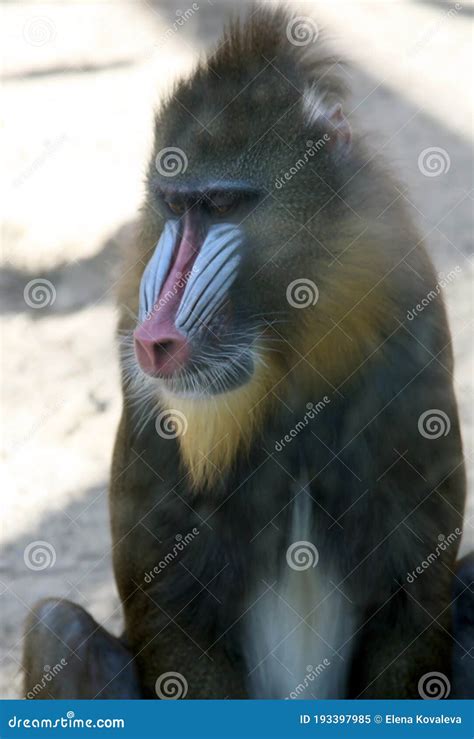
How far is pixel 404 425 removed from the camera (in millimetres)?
2996

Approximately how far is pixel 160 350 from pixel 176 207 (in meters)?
0.39

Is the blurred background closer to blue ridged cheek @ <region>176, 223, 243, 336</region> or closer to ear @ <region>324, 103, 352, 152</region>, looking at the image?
ear @ <region>324, 103, 352, 152</region>

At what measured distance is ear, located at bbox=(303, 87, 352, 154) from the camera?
2.86 meters

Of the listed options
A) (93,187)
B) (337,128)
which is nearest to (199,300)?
(337,128)

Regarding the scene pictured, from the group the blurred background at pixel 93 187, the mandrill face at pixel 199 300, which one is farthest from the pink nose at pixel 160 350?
the blurred background at pixel 93 187

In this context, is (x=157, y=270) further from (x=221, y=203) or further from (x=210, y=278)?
(x=221, y=203)

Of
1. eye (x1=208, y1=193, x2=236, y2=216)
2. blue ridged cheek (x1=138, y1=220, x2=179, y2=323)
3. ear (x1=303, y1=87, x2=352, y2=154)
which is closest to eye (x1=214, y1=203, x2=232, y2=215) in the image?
eye (x1=208, y1=193, x2=236, y2=216)

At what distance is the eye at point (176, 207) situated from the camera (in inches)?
113

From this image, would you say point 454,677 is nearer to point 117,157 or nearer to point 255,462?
point 255,462

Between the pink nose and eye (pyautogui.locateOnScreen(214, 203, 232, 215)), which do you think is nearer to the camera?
the pink nose

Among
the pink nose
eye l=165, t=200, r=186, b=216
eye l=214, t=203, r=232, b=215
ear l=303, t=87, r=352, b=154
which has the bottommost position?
the pink nose

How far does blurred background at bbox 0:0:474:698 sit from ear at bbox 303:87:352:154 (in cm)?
18

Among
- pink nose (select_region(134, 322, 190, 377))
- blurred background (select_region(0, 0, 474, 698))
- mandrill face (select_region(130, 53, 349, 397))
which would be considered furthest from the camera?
blurred background (select_region(0, 0, 474, 698))

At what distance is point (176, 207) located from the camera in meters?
2.89
